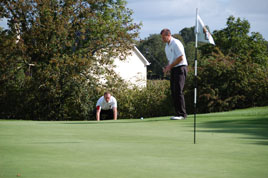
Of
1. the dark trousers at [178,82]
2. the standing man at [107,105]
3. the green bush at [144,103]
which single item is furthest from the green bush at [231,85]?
the dark trousers at [178,82]

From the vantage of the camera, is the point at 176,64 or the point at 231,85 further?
the point at 231,85

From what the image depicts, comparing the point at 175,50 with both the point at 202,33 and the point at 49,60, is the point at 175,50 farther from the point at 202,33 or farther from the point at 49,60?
the point at 49,60

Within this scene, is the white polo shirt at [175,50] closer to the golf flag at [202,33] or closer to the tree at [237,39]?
the golf flag at [202,33]

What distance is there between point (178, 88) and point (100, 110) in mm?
5872

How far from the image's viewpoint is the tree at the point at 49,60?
2003 centimetres

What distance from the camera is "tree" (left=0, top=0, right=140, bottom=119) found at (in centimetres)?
2003

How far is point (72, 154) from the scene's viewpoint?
4484 mm

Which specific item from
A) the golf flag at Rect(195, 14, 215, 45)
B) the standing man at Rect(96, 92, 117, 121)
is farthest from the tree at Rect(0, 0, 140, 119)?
the golf flag at Rect(195, 14, 215, 45)

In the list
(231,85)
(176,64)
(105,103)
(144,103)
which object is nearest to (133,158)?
(176,64)

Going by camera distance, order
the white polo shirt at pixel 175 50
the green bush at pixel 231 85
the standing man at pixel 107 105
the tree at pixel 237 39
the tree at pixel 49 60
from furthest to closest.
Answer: the tree at pixel 237 39 < the tree at pixel 49 60 < the green bush at pixel 231 85 < the standing man at pixel 107 105 < the white polo shirt at pixel 175 50

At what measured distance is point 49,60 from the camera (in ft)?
67.9

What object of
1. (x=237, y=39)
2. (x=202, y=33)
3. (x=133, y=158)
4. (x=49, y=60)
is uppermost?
(x=237, y=39)

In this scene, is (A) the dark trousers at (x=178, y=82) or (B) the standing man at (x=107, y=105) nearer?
(A) the dark trousers at (x=178, y=82)

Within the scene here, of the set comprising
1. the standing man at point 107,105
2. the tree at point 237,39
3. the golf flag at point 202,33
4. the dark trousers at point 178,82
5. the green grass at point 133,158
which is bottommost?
the green grass at point 133,158
